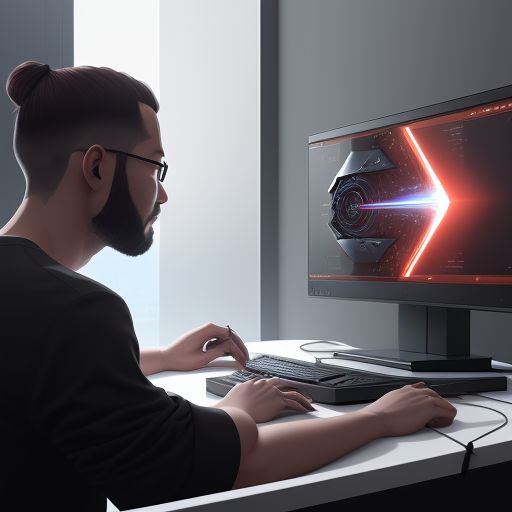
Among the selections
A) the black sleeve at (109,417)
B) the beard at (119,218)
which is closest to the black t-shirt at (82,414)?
the black sleeve at (109,417)

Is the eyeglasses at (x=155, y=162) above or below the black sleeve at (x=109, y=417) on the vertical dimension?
above

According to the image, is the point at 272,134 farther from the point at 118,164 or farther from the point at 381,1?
the point at 118,164

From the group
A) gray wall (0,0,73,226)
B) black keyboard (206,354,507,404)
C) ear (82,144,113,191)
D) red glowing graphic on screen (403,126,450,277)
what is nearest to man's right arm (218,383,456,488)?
black keyboard (206,354,507,404)

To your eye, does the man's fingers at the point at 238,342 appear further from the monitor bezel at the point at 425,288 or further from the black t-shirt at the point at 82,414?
the black t-shirt at the point at 82,414

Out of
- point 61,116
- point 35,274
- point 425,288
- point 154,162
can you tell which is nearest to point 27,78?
point 61,116

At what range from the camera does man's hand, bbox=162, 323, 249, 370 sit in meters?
1.37

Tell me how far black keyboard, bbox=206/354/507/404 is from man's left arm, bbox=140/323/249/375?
0.21 meters

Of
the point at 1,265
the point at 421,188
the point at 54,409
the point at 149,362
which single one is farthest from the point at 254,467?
the point at 421,188

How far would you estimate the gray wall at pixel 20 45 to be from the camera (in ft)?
5.98

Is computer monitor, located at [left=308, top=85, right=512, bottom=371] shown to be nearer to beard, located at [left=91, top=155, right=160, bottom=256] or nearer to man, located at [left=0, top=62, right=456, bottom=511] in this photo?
man, located at [left=0, top=62, right=456, bottom=511]

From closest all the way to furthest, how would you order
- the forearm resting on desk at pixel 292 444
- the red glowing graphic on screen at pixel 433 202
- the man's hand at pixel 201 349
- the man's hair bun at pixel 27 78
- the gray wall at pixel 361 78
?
the forearm resting on desk at pixel 292 444 → the man's hair bun at pixel 27 78 → the red glowing graphic on screen at pixel 433 202 → the man's hand at pixel 201 349 → the gray wall at pixel 361 78

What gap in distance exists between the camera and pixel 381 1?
190 centimetres

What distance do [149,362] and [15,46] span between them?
3.70 ft

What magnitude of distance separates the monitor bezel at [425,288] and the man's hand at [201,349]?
0.29m
